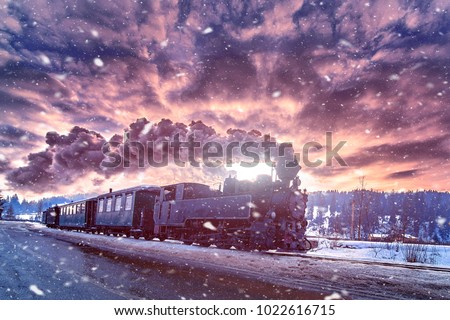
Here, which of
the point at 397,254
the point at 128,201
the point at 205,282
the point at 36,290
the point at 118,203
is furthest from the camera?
the point at 118,203

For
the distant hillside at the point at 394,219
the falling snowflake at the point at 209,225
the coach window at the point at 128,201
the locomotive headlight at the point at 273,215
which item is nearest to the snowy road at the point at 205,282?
the locomotive headlight at the point at 273,215

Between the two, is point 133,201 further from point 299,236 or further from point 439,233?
point 439,233

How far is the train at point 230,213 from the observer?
14594 mm

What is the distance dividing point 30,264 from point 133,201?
48.3 feet

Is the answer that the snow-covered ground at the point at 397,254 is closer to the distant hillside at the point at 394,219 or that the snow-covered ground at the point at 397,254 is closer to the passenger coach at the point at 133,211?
the passenger coach at the point at 133,211

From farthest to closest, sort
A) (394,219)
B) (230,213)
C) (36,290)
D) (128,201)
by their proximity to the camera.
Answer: (394,219) → (128,201) → (230,213) → (36,290)

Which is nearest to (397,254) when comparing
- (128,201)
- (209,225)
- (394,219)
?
(209,225)

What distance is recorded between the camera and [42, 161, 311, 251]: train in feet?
47.9

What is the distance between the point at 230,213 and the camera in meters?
15.3

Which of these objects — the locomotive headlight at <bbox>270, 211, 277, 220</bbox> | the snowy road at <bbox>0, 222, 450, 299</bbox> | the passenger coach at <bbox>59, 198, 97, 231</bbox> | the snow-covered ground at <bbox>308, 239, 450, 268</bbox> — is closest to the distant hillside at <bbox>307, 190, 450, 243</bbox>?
the snow-covered ground at <bbox>308, 239, 450, 268</bbox>

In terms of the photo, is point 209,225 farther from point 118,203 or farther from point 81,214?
point 81,214

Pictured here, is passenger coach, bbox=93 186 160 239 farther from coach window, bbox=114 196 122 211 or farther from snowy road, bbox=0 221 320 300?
snowy road, bbox=0 221 320 300
